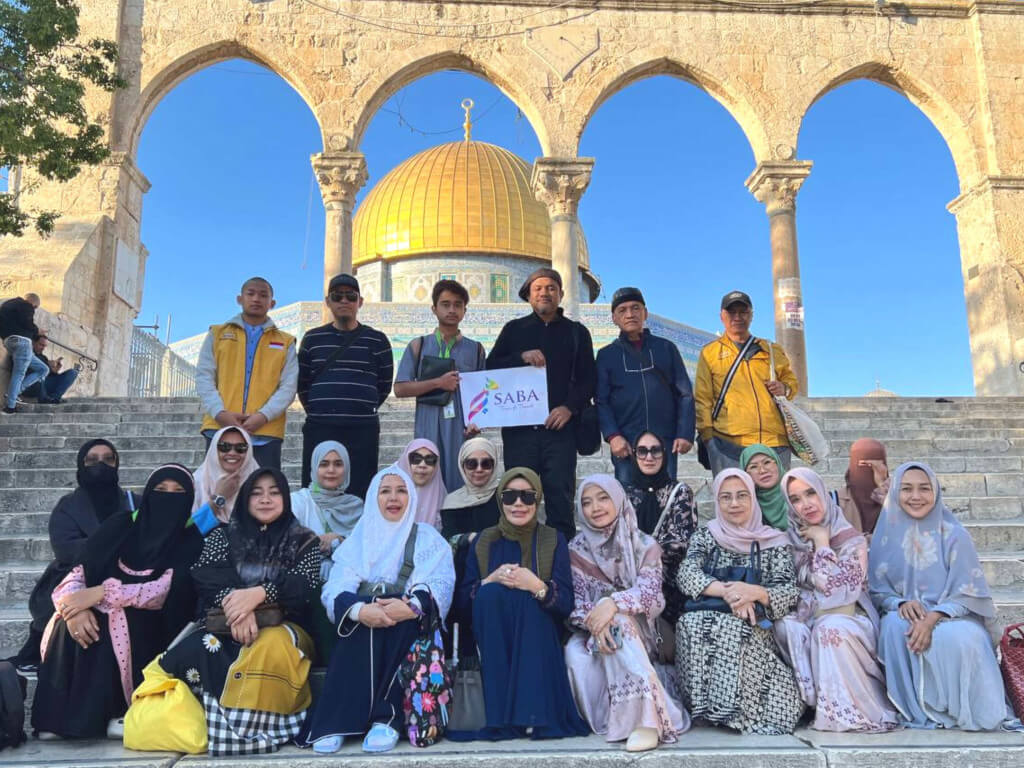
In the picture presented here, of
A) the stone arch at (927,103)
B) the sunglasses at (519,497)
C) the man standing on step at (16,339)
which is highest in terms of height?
the stone arch at (927,103)

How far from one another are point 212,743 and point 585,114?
10969 mm

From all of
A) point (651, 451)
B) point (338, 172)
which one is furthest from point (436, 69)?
point (651, 451)

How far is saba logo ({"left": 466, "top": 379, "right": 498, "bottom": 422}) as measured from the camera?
4.31m

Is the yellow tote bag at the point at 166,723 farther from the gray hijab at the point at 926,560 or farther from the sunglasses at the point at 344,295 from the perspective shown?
the gray hijab at the point at 926,560

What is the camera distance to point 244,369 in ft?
15.3

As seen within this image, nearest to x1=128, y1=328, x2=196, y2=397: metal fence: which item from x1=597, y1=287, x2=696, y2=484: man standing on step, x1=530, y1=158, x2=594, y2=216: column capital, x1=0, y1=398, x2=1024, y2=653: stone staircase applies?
x1=0, y1=398, x2=1024, y2=653: stone staircase

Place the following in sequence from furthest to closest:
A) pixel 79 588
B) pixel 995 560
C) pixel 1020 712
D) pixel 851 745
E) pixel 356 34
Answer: pixel 356 34, pixel 995 560, pixel 79 588, pixel 1020 712, pixel 851 745

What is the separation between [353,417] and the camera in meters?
4.52

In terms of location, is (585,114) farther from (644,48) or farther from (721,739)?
(721,739)

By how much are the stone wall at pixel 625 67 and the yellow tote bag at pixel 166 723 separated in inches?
367

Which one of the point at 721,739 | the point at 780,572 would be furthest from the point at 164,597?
the point at 780,572

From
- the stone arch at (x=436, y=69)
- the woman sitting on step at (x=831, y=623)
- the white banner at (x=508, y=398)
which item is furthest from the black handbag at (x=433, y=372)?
the stone arch at (x=436, y=69)

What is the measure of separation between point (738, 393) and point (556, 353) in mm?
1077

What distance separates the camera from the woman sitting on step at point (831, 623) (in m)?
2.97
